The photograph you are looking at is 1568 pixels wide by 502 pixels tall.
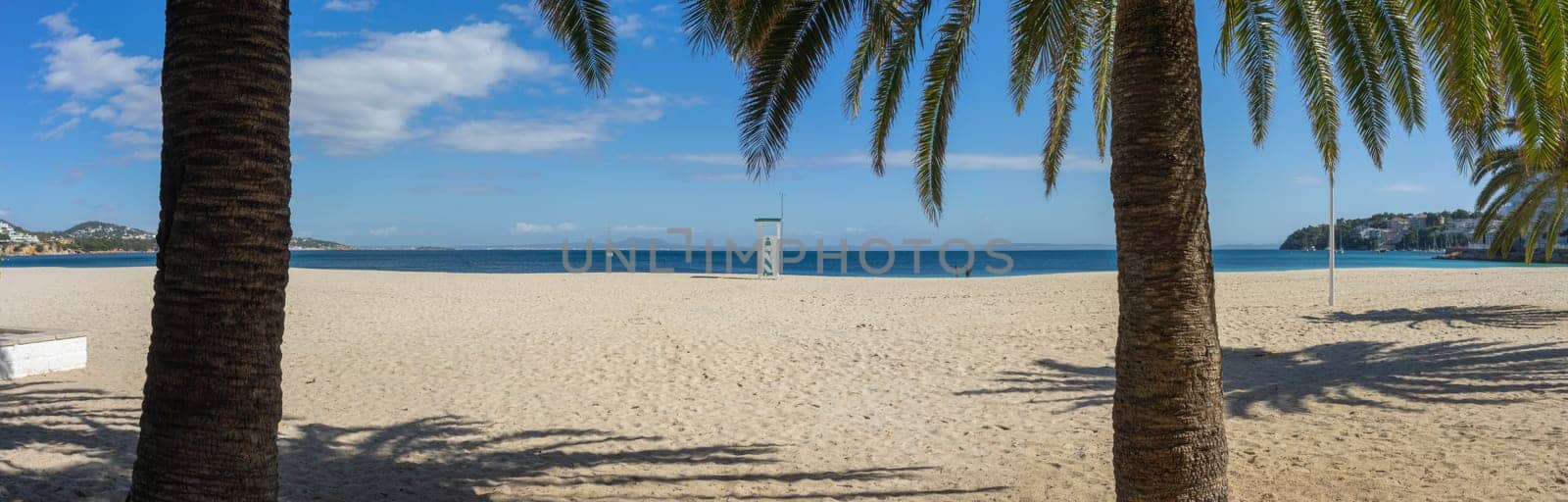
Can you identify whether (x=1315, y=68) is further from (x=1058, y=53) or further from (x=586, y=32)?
(x=586, y=32)

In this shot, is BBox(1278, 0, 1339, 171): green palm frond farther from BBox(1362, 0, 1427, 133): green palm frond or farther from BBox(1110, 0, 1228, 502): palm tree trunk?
BBox(1110, 0, 1228, 502): palm tree trunk

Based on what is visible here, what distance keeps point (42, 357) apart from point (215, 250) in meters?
8.63

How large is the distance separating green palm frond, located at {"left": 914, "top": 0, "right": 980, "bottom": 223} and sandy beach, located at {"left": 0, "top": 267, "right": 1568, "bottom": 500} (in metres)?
2.01

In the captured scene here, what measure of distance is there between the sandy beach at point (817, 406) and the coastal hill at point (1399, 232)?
102 metres

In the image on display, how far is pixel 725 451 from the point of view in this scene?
20.3 feet

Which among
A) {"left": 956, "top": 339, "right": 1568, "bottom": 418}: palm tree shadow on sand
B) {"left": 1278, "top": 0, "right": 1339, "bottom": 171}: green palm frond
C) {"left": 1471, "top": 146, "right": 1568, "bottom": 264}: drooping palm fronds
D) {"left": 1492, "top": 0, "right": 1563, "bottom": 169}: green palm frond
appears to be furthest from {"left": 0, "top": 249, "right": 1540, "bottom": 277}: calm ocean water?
{"left": 1492, "top": 0, "right": 1563, "bottom": 169}: green palm frond

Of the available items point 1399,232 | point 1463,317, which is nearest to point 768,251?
point 1463,317

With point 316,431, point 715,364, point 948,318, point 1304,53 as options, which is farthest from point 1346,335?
point 316,431

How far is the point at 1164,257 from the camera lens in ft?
11.0

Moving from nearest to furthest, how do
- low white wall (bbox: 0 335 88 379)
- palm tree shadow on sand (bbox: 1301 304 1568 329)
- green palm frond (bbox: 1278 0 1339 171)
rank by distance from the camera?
green palm frond (bbox: 1278 0 1339 171) < low white wall (bbox: 0 335 88 379) < palm tree shadow on sand (bbox: 1301 304 1568 329)

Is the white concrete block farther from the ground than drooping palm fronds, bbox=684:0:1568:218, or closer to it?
closer to it

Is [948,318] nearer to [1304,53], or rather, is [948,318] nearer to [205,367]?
[1304,53]

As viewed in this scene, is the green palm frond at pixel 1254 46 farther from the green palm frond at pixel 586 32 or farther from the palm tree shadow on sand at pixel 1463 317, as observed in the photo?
the palm tree shadow on sand at pixel 1463 317

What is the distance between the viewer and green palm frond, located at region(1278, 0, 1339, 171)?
236 inches
